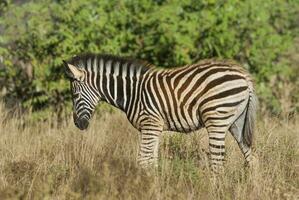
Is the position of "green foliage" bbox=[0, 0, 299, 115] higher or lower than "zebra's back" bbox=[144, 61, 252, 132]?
higher

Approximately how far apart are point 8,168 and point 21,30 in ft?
18.4

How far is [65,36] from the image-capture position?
489 inches

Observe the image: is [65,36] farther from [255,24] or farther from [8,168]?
[8,168]

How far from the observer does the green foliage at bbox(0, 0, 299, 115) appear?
479 inches

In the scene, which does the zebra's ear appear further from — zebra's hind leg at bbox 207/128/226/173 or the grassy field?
zebra's hind leg at bbox 207/128/226/173

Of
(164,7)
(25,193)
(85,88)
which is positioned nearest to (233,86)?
(85,88)

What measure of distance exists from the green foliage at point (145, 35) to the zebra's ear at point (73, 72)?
367cm

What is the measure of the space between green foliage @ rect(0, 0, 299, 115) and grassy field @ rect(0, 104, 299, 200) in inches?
91.2

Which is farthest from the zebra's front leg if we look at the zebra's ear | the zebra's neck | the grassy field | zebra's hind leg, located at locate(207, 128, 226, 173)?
the zebra's ear

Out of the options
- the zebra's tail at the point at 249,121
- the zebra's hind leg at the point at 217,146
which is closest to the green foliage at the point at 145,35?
the zebra's tail at the point at 249,121

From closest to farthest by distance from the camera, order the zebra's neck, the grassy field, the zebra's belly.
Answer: the grassy field, the zebra's belly, the zebra's neck

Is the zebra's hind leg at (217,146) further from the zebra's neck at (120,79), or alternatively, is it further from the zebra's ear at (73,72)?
the zebra's ear at (73,72)

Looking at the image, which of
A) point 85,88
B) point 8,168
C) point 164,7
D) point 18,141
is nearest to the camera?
point 8,168

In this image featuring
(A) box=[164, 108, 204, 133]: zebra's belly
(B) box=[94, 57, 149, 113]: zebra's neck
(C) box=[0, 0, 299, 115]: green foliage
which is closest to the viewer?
(A) box=[164, 108, 204, 133]: zebra's belly
